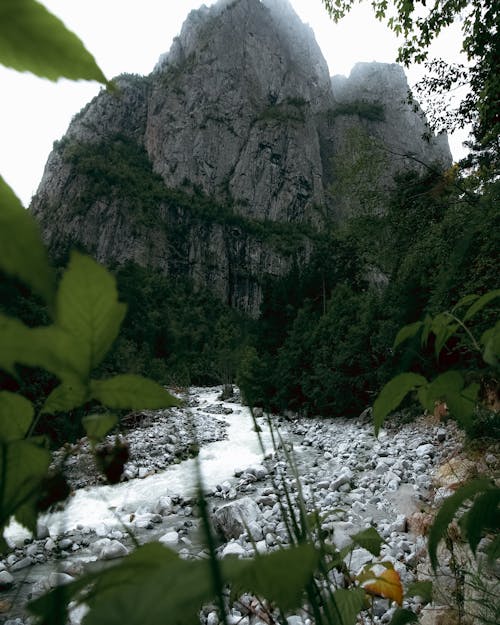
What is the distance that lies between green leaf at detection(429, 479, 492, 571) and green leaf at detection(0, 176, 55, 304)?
25.7 inches

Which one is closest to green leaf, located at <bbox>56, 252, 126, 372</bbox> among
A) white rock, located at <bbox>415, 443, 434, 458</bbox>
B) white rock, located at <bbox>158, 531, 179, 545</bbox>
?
white rock, located at <bbox>158, 531, 179, 545</bbox>

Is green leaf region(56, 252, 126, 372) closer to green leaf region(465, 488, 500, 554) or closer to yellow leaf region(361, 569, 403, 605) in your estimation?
green leaf region(465, 488, 500, 554)

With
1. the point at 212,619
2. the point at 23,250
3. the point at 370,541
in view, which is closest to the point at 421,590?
the point at 370,541

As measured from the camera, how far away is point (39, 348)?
236 millimetres

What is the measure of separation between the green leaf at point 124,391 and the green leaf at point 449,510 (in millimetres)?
502

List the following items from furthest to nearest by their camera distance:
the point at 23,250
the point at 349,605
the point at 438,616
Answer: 1. the point at 438,616
2. the point at 349,605
3. the point at 23,250

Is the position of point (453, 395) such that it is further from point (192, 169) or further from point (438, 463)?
point (192, 169)

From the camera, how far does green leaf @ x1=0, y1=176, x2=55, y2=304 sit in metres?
0.16

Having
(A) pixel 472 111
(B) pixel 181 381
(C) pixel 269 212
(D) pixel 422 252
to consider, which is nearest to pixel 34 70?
(B) pixel 181 381

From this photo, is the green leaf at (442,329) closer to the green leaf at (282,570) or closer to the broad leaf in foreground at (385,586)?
the broad leaf in foreground at (385,586)

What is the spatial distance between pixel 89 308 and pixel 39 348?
0.15 ft

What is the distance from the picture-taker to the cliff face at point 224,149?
5984 centimetres

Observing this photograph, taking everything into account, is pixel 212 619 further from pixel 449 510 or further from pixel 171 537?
pixel 449 510

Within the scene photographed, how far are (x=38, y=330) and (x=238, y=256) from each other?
62.4m
